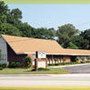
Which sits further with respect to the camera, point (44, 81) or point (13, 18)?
point (13, 18)

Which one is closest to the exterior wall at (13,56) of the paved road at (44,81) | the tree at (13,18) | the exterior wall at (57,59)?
the exterior wall at (57,59)

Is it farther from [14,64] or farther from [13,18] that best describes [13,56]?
[13,18]

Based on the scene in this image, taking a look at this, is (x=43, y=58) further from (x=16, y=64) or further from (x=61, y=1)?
(x=61, y=1)

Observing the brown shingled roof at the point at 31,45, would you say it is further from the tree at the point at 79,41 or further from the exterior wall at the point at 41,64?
the exterior wall at the point at 41,64

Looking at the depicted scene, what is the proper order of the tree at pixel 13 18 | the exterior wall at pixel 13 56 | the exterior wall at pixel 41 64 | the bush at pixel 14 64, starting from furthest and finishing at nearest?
the tree at pixel 13 18, the exterior wall at pixel 13 56, the bush at pixel 14 64, the exterior wall at pixel 41 64

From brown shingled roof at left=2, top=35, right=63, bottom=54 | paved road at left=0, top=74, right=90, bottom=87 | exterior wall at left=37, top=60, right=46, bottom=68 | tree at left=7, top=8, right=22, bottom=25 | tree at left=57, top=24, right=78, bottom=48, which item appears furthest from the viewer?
tree at left=7, top=8, right=22, bottom=25

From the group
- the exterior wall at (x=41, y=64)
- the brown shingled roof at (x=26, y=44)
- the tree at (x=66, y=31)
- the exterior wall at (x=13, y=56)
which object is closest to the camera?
the tree at (x=66, y=31)

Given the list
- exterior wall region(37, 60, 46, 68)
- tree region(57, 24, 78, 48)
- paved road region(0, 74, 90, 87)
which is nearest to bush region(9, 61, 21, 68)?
exterior wall region(37, 60, 46, 68)

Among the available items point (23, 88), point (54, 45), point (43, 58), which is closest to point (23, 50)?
point (43, 58)

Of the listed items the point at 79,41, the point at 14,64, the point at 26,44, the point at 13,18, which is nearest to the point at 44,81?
the point at 14,64

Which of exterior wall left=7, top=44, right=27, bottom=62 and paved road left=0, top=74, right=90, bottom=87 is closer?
paved road left=0, top=74, right=90, bottom=87

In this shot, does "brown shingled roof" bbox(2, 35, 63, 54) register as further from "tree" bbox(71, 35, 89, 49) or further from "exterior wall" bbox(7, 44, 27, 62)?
"tree" bbox(71, 35, 89, 49)

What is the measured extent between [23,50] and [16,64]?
2.77 m

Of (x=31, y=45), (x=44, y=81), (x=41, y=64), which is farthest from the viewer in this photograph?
(x=31, y=45)
